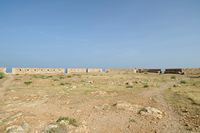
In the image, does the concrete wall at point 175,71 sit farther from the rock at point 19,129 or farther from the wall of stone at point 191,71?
the rock at point 19,129

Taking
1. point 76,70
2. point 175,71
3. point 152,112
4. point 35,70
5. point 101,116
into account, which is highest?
point 35,70

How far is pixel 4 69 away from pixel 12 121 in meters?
38.7

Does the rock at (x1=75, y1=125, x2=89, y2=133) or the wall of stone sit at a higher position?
the wall of stone

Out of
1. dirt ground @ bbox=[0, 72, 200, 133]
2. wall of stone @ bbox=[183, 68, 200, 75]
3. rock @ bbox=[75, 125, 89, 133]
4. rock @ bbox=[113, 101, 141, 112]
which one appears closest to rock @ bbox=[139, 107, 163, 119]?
dirt ground @ bbox=[0, 72, 200, 133]

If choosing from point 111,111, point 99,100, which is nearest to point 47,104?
point 99,100

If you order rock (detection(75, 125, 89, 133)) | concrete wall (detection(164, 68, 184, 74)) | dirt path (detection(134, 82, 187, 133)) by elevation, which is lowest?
rock (detection(75, 125, 89, 133))

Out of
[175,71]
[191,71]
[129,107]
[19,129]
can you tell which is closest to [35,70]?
[175,71]

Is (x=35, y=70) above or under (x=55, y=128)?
above

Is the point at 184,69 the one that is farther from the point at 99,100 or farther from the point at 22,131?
the point at 22,131

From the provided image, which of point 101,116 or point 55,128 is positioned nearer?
point 55,128

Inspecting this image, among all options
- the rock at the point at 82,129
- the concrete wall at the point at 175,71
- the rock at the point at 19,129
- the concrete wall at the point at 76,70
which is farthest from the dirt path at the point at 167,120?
the concrete wall at the point at 76,70

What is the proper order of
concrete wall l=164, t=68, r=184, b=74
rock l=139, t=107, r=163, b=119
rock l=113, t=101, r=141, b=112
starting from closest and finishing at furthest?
rock l=139, t=107, r=163, b=119, rock l=113, t=101, r=141, b=112, concrete wall l=164, t=68, r=184, b=74

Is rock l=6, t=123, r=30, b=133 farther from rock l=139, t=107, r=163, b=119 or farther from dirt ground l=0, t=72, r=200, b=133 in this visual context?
rock l=139, t=107, r=163, b=119

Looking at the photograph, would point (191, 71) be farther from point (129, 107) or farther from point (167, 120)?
point (167, 120)
